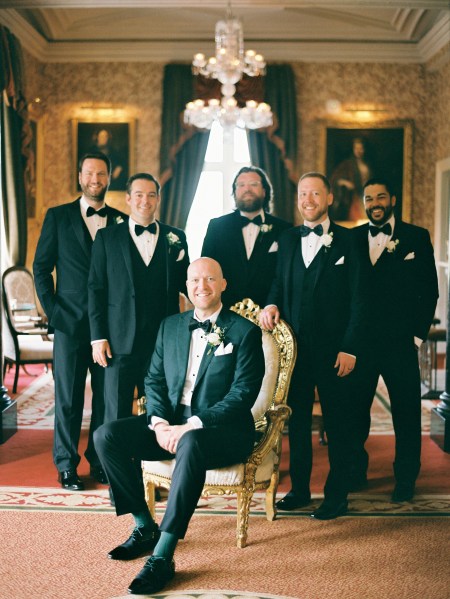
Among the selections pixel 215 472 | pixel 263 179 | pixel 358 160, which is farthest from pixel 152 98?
pixel 215 472

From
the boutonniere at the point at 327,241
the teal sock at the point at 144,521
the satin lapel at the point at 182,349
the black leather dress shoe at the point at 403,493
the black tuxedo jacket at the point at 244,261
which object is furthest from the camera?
the black tuxedo jacket at the point at 244,261

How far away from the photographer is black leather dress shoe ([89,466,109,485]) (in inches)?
162

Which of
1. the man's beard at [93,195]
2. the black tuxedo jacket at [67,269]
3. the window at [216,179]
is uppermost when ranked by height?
the window at [216,179]

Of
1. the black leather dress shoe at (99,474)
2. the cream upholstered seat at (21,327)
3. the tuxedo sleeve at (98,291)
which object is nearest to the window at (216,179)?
the cream upholstered seat at (21,327)

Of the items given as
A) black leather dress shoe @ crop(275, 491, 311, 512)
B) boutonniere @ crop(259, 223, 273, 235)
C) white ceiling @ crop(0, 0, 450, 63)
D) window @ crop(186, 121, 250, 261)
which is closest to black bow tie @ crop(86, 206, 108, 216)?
boutonniere @ crop(259, 223, 273, 235)

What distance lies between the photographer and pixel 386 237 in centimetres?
399

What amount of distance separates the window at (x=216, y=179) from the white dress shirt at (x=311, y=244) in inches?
243

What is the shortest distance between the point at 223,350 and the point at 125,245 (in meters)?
0.88

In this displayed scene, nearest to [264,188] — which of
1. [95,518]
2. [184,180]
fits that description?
[95,518]

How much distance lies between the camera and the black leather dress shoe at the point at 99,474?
4.13m

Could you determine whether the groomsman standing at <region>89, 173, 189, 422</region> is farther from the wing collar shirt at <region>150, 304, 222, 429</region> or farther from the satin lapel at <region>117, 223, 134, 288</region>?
the wing collar shirt at <region>150, 304, 222, 429</region>

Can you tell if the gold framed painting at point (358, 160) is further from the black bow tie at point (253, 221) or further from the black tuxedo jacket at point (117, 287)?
the black tuxedo jacket at point (117, 287)

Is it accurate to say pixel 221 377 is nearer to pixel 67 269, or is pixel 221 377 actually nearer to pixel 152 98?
pixel 67 269

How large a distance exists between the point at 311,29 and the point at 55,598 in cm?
813
